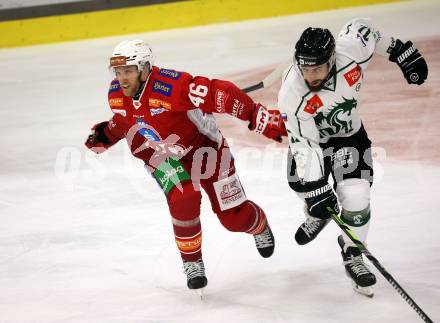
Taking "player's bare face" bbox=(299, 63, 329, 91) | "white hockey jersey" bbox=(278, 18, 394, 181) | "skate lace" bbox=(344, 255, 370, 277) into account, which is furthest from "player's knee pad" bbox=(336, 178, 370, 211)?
"player's bare face" bbox=(299, 63, 329, 91)

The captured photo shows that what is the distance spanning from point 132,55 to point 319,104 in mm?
844

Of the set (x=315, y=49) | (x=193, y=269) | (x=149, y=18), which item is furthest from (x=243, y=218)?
(x=149, y=18)

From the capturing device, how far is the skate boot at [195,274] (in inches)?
143

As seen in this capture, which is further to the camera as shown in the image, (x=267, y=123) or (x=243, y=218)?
(x=243, y=218)

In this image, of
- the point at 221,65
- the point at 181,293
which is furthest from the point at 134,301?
the point at 221,65

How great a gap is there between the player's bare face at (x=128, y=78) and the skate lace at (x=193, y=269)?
853 millimetres

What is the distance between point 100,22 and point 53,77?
6.34ft

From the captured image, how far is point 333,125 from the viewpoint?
3.48 metres

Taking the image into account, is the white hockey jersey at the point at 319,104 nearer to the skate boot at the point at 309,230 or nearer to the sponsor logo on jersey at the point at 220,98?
the sponsor logo on jersey at the point at 220,98

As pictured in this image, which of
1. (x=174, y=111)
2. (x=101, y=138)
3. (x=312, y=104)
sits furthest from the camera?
(x=101, y=138)

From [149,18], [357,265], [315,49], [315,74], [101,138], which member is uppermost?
[315,49]

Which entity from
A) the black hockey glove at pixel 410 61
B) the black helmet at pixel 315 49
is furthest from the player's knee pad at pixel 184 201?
the black hockey glove at pixel 410 61

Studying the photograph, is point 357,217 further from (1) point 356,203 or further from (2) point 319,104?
(2) point 319,104

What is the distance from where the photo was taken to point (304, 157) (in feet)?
11.2
